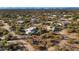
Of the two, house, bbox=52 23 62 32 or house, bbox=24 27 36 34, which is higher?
house, bbox=52 23 62 32

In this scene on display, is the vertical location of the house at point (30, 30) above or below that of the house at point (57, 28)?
below

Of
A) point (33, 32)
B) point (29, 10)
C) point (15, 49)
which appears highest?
point (29, 10)

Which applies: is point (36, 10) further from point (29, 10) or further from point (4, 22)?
point (4, 22)

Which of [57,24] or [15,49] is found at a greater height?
[57,24]

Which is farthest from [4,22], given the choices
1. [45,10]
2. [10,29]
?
[45,10]
